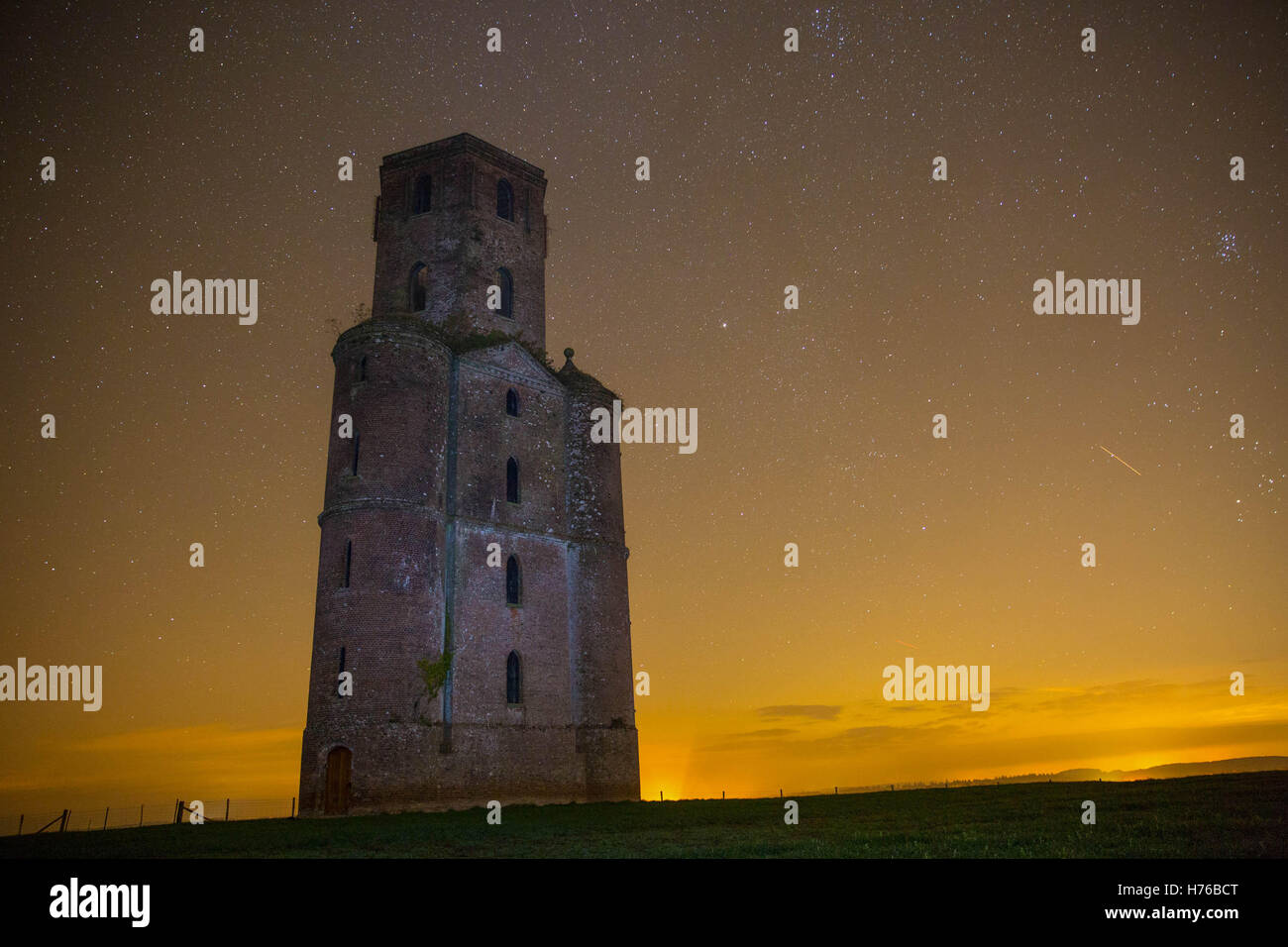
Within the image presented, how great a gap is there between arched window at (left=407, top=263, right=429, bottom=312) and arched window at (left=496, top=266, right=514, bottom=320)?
9.02 feet

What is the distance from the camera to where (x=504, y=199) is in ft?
125

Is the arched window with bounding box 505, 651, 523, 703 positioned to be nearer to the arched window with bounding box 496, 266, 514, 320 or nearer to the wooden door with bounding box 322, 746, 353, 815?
the wooden door with bounding box 322, 746, 353, 815

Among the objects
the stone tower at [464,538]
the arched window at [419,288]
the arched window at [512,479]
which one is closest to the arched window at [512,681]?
the stone tower at [464,538]

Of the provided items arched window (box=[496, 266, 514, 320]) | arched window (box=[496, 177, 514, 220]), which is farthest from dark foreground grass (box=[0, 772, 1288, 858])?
arched window (box=[496, 177, 514, 220])

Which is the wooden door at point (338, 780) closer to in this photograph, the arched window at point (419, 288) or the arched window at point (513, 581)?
the arched window at point (513, 581)

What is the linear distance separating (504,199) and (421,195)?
3162mm

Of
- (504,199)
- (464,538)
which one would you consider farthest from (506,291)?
(464,538)

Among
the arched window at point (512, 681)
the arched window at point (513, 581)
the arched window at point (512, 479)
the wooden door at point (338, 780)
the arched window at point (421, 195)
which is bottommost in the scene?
the wooden door at point (338, 780)

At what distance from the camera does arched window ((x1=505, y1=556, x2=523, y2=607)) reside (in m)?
32.1

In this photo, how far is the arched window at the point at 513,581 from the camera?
32062 millimetres

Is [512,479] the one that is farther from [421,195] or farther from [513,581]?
[421,195]

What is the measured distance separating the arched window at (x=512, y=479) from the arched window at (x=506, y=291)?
6661 mm
